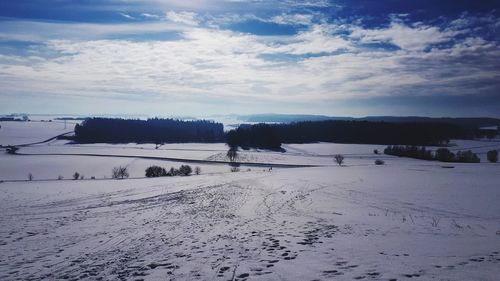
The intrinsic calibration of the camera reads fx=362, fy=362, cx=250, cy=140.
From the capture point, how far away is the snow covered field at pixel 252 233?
10.7m

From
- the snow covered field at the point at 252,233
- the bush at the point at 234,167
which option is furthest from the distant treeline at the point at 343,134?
the snow covered field at the point at 252,233

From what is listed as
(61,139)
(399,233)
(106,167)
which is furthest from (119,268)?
(61,139)

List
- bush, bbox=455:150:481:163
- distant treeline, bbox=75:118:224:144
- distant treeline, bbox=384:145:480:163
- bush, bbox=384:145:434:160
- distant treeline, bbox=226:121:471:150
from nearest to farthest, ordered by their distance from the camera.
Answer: bush, bbox=455:150:481:163, distant treeline, bbox=384:145:480:163, bush, bbox=384:145:434:160, distant treeline, bbox=226:121:471:150, distant treeline, bbox=75:118:224:144

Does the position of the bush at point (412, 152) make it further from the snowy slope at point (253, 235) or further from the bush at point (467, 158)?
the snowy slope at point (253, 235)

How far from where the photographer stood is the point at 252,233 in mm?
15438

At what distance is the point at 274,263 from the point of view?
11.2 metres

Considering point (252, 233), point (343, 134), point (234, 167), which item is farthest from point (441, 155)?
point (252, 233)

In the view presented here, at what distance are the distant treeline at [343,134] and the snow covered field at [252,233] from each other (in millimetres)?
95975

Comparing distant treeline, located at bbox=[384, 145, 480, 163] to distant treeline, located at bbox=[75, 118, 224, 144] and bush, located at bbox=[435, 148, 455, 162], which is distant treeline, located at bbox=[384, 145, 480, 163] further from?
distant treeline, located at bbox=[75, 118, 224, 144]

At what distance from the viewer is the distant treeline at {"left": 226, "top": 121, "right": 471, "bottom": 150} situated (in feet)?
417

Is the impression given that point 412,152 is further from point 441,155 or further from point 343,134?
point 343,134

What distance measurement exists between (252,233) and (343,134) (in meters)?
144

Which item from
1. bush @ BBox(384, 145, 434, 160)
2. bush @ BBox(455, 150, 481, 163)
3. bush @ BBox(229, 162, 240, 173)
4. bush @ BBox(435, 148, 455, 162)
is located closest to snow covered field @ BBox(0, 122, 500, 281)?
bush @ BBox(229, 162, 240, 173)

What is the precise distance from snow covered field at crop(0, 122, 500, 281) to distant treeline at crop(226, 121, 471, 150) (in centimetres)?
9597
